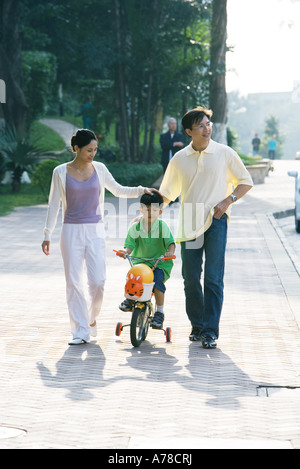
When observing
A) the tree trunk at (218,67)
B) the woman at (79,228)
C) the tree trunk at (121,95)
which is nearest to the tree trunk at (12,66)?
the tree trunk at (121,95)

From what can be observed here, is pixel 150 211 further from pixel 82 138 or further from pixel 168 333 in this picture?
pixel 168 333

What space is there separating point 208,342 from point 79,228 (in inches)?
53.2

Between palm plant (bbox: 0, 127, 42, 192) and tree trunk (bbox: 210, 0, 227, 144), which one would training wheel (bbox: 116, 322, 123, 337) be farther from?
tree trunk (bbox: 210, 0, 227, 144)

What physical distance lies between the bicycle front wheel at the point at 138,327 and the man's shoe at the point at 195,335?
0.39 meters

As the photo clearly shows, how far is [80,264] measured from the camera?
→ 736 centimetres

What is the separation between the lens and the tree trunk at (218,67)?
27344 mm

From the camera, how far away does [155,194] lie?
722 cm

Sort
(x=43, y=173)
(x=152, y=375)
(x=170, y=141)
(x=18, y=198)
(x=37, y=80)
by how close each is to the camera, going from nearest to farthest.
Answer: (x=152, y=375), (x=170, y=141), (x=43, y=173), (x=18, y=198), (x=37, y=80)

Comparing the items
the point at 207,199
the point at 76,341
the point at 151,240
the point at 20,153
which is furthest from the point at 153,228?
the point at 20,153

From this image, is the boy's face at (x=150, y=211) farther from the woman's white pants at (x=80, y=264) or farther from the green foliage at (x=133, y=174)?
the green foliage at (x=133, y=174)

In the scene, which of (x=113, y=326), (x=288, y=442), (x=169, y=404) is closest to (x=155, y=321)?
(x=113, y=326)

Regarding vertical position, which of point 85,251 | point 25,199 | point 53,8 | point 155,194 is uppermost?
point 53,8
